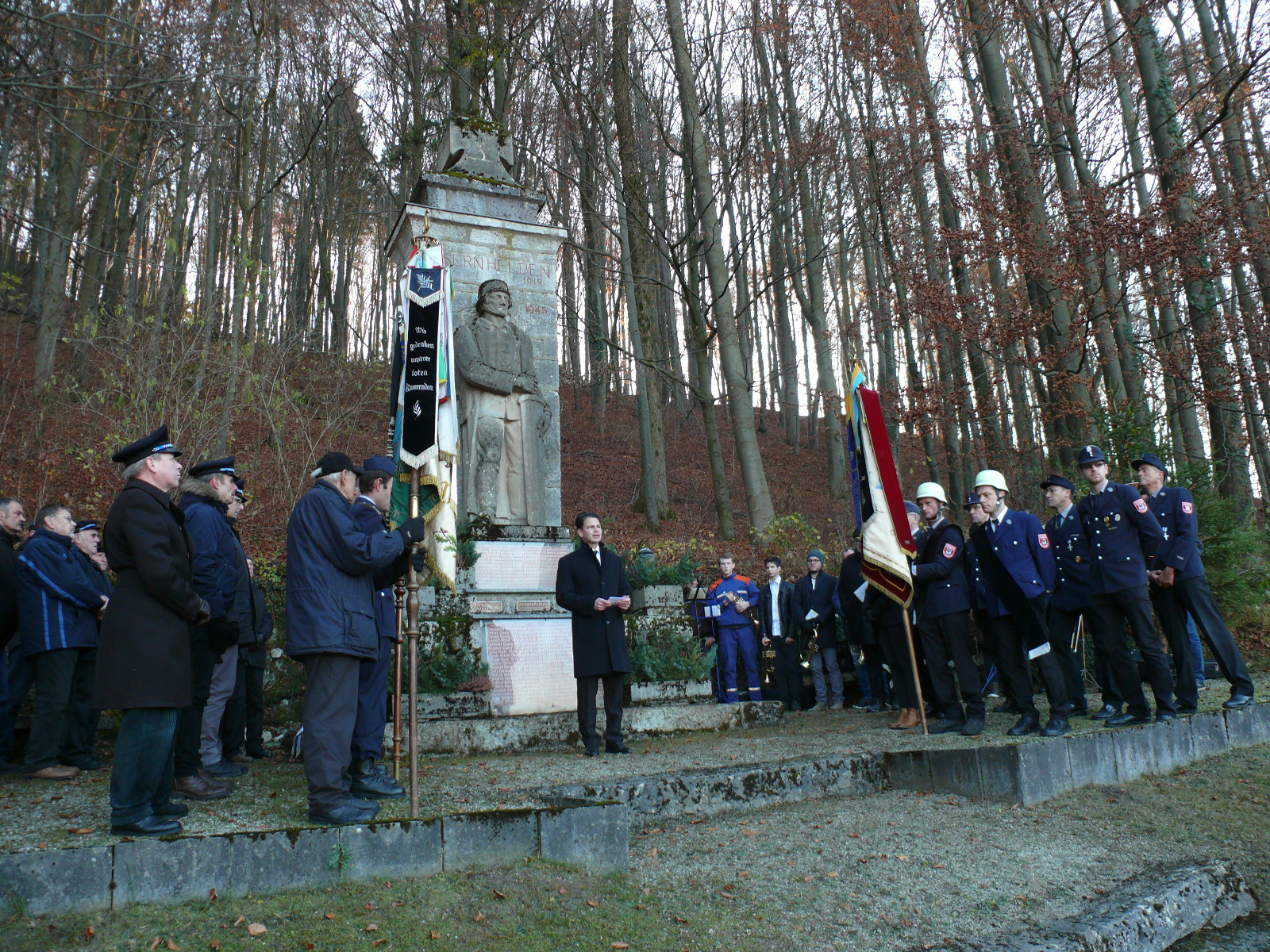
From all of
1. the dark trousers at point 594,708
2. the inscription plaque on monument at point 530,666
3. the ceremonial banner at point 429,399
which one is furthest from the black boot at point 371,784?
the inscription plaque on monument at point 530,666

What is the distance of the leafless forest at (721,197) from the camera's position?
39.3 ft

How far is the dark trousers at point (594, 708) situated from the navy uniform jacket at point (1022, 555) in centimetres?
301

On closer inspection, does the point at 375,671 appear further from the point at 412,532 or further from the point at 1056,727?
the point at 1056,727

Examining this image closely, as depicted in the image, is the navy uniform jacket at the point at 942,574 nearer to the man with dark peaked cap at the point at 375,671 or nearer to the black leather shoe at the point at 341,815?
the man with dark peaked cap at the point at 375,671

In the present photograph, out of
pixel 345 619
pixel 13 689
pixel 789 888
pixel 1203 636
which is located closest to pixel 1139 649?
pixel 1203 636

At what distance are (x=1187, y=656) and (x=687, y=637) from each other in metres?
4.15

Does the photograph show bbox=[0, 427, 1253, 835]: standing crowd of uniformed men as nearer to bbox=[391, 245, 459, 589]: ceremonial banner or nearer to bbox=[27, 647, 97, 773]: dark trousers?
bbox=[27, 647, 97, 773]: dark trousers

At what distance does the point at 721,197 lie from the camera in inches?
871

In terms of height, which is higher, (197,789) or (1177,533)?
(1177,533)

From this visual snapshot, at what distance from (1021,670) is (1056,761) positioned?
1595 mm

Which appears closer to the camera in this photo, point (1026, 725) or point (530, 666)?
point (1026, 725)

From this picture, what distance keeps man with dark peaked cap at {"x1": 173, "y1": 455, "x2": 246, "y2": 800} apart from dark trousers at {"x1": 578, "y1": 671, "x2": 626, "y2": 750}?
2382 millimetres

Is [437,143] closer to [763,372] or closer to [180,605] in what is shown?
[180,605]

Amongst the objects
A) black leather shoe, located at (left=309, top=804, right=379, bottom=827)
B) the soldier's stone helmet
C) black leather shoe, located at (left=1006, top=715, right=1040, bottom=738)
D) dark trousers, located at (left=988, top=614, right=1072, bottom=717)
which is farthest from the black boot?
the soldier's stone helmet
